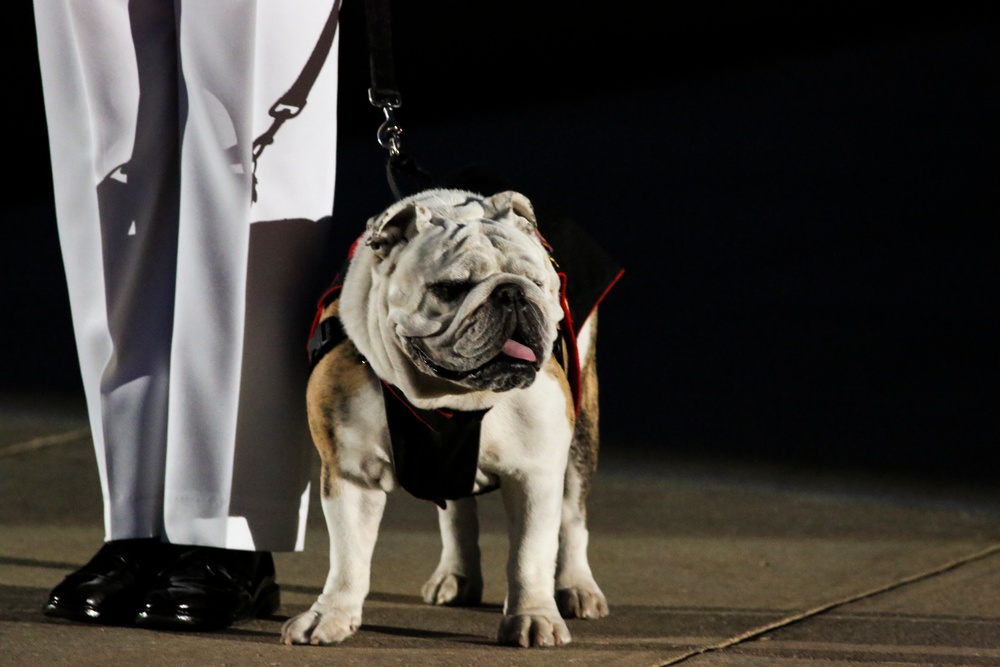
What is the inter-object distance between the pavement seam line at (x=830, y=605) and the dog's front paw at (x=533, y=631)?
8.8 inches

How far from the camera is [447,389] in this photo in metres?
3.04

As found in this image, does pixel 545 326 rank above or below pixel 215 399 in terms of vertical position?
above

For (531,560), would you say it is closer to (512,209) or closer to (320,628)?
(320,628)

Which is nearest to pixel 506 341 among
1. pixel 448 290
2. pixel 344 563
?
pixel 448 290

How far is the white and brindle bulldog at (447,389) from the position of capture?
2906 millimetres

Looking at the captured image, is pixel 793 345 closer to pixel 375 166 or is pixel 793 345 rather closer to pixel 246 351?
pixel 246 351

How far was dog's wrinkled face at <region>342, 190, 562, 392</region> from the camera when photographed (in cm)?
287

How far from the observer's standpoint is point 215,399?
343cm

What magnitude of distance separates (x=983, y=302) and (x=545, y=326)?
16.1ft

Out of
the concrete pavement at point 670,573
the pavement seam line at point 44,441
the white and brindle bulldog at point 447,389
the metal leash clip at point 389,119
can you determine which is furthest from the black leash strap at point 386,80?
the pavement seam line at point 44,441

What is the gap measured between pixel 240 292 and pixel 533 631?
0.97 metres

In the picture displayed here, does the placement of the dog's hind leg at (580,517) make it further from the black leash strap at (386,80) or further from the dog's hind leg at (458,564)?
the black leash strap at (386,80)

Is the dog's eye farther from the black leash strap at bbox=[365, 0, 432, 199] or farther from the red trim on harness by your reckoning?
the black leash strap at bbox=[365, 0, 432, 199]

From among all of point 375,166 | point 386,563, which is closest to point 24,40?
point 375,166
